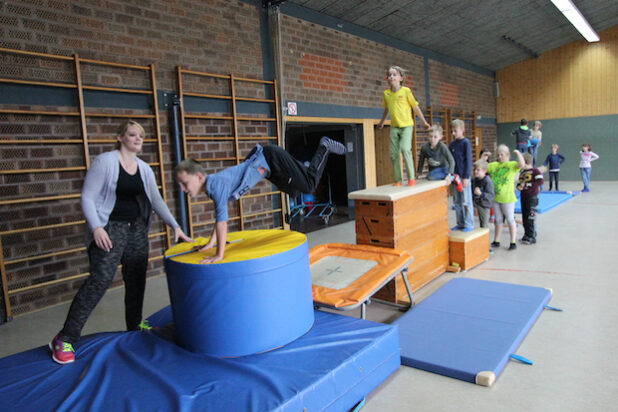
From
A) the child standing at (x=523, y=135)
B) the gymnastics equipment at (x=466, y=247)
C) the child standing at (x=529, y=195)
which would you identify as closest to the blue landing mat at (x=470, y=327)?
the gymnastics equipment at (x=466, y=247)

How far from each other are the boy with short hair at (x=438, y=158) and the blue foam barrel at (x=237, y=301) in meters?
2.78

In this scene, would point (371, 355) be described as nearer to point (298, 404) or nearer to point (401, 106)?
point (298, 404)

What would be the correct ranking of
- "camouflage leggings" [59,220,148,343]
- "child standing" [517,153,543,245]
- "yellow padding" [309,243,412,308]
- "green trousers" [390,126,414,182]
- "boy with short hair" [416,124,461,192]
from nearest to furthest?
"camouflage leggings" [59,220,148,343]
"yellow padding" [309,243,412,308]
"green trousers" [390,126,414,182]
"boy with short hair" [416,124,461,192]
"child standing" [517,153,543,245]

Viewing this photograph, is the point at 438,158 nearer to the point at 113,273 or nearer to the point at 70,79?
the point at 113,273

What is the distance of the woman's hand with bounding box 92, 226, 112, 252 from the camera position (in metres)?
2.33

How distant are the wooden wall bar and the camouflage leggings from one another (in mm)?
14191

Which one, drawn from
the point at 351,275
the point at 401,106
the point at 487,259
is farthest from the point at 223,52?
the point at 487,259

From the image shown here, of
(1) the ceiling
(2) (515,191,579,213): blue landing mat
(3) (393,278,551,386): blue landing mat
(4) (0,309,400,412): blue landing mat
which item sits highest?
(1) the ceiling

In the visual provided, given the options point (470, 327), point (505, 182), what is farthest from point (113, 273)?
point (505, 182)

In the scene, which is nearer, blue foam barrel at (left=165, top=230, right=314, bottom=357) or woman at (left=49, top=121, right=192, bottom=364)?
blue foam barrel at (left=165, top=230, right=314, bottom=357)

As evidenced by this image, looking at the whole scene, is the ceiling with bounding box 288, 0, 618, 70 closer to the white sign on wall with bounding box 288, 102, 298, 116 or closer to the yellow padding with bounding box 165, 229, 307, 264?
the white sign on wall with bounding box 288, 102, 298, 116

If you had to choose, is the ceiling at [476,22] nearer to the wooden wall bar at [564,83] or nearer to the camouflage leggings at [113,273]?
the wooden wall bar at [564,83]

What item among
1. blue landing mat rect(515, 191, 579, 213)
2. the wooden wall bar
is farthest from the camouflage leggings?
the wooden wall bar

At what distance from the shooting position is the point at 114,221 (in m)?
2.52
